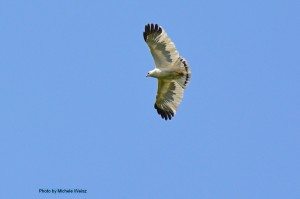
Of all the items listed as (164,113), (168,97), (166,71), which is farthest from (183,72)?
(164,113)

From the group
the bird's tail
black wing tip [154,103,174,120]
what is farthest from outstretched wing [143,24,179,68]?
black wing tip [154,103,174,120]

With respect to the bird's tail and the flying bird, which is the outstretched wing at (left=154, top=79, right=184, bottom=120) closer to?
the flying bird

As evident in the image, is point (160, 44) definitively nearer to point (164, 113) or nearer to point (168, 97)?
point (168, 97)

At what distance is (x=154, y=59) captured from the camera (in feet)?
72.9

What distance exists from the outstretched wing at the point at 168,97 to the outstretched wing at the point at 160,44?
107 centimetres

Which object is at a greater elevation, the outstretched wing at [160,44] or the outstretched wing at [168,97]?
the outstretched wing at [160,44]

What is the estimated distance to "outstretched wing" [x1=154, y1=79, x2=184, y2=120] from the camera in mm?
22984

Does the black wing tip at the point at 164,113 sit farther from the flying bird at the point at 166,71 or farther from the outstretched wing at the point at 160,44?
the outstretched wing at the point at 160,44

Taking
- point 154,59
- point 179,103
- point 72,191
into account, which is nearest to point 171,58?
point 154,59

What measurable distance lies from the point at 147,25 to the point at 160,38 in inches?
22.8

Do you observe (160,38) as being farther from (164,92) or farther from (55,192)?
(55,192)

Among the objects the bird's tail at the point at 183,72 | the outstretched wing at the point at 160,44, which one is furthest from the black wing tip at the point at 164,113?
the outstretched wing at the point at 160,44

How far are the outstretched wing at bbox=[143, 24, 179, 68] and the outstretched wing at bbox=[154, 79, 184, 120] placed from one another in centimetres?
107

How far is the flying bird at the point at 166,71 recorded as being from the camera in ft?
71.0
